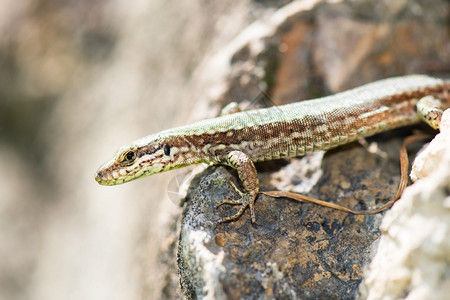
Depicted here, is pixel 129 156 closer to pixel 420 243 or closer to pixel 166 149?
pixel 166 149

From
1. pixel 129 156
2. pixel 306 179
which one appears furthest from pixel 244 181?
pixel 129 156

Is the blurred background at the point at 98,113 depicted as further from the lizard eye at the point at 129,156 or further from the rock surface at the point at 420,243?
the rock surface at the point at 420,243

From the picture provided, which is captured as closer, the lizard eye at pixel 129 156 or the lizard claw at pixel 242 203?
the lizard claw at pixel 242 203

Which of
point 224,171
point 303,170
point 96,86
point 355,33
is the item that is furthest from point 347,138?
point 96,86

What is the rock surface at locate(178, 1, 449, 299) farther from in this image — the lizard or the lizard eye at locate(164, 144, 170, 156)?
the lizard eye at locate(164, 144, 170, 156)

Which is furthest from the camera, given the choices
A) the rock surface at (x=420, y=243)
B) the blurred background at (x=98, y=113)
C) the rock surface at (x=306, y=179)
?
the blurred background at (x=98, y=113)

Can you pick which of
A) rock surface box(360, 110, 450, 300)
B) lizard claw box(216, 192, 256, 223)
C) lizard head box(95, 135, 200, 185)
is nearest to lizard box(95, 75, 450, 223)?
lizard head box(95, 135, 200, 185)

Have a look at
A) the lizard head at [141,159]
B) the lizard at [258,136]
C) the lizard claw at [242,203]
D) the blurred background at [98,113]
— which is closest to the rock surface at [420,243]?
the lizard claw at [242,203]
